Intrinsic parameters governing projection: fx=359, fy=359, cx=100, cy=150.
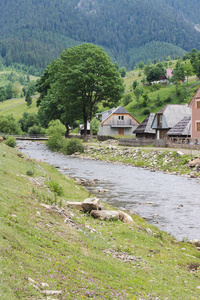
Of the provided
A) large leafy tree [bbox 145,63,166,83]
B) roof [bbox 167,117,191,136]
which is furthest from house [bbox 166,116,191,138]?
large leafy tree [bbox 145,63,166,83]

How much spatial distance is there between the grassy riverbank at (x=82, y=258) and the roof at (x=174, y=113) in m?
54.8

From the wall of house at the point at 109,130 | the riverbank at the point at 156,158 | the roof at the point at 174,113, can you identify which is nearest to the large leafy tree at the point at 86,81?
the roof at the point at 174,113

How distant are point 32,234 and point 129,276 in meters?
2.75

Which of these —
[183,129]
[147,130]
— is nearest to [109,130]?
[147,130]

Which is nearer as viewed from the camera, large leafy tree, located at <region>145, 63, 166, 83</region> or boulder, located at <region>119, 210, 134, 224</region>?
boulder, located at <region>119, 210, 134, 224</region>

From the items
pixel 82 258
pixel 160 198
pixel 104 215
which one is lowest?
pixel 160 198

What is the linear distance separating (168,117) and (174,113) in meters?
1.72

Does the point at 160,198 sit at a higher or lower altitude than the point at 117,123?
lower

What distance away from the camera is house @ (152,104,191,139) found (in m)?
68.1

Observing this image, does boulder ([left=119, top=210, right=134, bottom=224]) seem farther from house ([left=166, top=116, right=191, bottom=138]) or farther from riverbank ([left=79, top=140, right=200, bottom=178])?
house ([left=166, top=116, right=191, bottom=138])

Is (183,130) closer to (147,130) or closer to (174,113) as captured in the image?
(174,113)

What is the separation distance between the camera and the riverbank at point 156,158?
1427 inches

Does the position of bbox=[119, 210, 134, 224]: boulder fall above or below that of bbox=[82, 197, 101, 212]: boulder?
below

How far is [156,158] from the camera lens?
44.3 m
